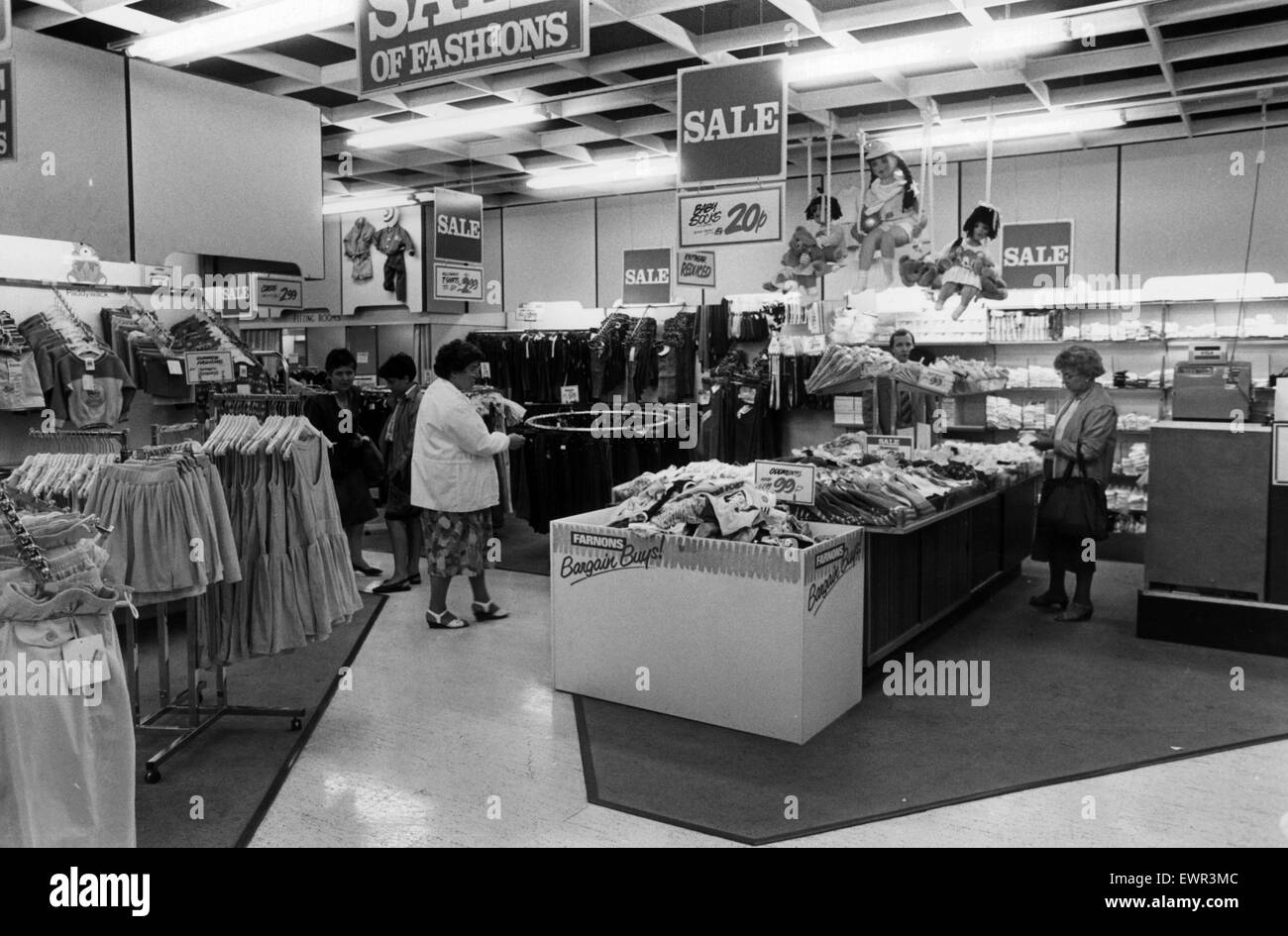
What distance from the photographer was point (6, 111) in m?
5.04

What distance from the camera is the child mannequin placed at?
713 cm

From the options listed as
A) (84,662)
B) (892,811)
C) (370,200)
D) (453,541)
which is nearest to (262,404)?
(453,541)

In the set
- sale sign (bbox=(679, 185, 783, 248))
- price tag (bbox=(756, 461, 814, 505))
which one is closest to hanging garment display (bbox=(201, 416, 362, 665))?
price tag (bbox=(756, 461, 814, 505))

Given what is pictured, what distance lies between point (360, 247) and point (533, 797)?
7.32m

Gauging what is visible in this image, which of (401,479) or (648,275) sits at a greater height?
(648,275)

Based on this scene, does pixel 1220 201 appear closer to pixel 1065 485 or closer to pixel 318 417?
pixel 1065 485

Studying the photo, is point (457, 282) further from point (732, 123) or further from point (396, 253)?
point (732, 123)

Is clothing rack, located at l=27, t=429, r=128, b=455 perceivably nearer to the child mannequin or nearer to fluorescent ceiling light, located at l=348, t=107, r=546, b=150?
the child mannequin

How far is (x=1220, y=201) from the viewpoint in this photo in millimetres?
10305

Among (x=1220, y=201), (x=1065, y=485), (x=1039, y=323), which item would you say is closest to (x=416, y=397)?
(x=1065, y=485)

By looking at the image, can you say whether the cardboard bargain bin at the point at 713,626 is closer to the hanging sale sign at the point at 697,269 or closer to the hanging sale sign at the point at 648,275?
the hanging sale sign at the point at 697,269

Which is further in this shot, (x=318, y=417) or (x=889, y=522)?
(x=318, y=417)

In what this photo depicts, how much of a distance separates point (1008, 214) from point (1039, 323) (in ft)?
5.55

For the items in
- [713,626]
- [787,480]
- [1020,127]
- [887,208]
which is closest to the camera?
[713,626]
